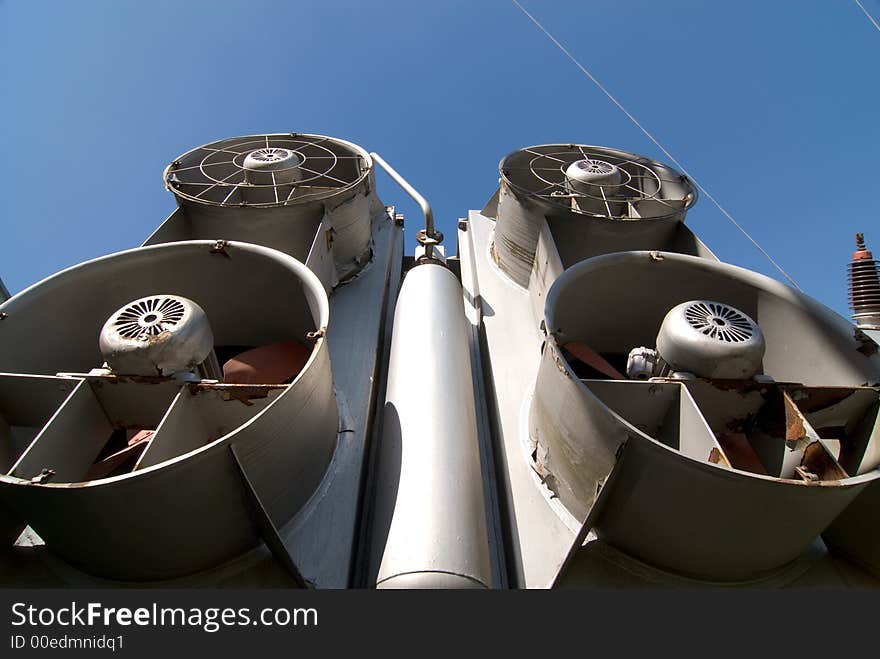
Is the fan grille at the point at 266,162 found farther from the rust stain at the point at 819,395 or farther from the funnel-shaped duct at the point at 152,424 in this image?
the rust stain at the point at 819,395

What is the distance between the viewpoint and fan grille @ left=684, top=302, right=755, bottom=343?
3549 millimetres

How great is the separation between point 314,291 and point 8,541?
7.98ft

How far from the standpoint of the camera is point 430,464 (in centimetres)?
320

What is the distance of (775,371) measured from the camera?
4.26m

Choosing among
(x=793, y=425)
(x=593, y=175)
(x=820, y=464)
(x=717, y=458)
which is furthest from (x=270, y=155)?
(x=820, y=464)

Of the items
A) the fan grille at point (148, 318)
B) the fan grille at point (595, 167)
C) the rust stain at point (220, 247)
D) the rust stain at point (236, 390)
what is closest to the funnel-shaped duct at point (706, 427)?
the rust stain at point (236, 390)

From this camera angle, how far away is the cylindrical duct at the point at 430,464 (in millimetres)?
2682

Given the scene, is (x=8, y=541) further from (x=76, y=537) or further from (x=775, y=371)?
(x=775, y=371)

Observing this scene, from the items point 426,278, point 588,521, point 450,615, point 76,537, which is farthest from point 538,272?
point 76,537

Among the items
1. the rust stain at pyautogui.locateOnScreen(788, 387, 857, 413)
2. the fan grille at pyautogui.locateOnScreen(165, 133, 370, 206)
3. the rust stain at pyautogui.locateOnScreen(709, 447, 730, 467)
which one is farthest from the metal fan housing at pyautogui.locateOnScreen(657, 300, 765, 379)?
the fan grille at pyautogui.locateOnScreen(165, 133, 370, 206)

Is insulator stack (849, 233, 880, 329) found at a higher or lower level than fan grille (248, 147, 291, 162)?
lower

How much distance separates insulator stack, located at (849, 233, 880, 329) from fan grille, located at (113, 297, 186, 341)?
7907 mm

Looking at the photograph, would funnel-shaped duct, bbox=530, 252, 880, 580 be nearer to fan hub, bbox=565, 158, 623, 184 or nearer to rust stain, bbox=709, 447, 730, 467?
rust stain, bbox=709, 447, 730, 467

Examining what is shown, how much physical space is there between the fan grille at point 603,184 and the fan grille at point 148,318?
151 inches
